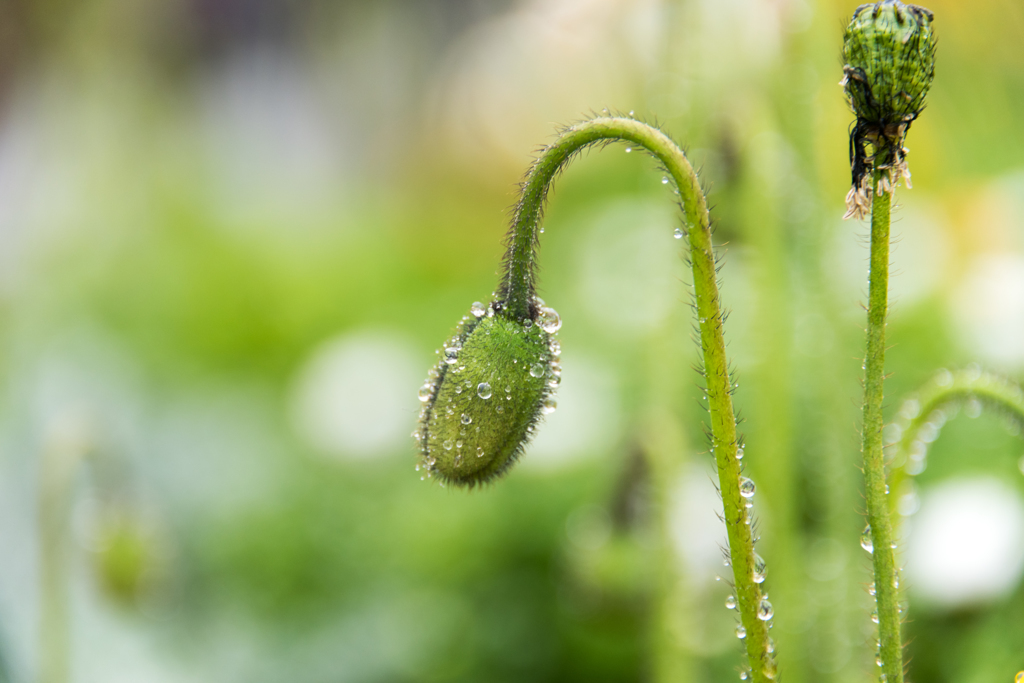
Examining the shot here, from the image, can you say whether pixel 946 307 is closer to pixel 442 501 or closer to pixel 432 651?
pixel 442 501

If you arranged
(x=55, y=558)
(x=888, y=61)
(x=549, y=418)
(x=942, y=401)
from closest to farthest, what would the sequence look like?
1. (x=888, y=61)
2. (x=942, y=401)
3. (x=55, y=558)
4. (x=549, y=418)

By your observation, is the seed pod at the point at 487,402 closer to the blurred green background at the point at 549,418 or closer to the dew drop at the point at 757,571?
the blurred green background at the point at 549,418

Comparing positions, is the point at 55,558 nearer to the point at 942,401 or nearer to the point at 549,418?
the point at 942,401

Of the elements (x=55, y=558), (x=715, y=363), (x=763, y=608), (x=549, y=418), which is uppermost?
(x=549, y=418)

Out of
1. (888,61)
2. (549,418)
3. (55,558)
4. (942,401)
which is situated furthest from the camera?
(549,418)

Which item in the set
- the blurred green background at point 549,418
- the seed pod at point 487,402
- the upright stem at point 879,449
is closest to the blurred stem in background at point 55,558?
the blurred green background at point 549,418

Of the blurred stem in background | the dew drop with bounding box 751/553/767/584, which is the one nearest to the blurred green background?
the blurred stem in background

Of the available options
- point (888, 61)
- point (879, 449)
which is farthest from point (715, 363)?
point (888, 61)
